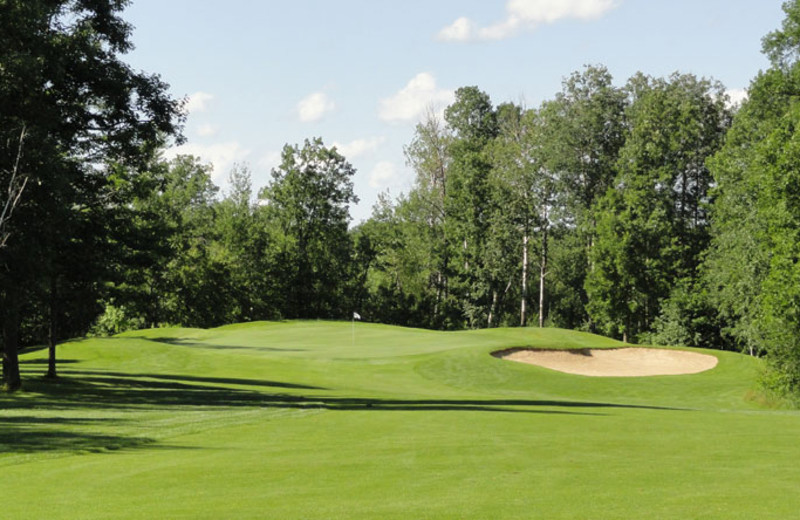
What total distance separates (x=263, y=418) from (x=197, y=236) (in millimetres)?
65510

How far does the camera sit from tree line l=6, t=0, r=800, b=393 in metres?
26.7

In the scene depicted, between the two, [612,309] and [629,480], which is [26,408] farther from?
[612,309]

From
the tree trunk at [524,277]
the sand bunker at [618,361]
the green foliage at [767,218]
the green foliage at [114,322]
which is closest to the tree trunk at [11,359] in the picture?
the sand bunker at [618,361]

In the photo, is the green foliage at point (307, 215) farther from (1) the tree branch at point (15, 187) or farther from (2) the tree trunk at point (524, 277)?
(1) the tree branch at point (15, 187)

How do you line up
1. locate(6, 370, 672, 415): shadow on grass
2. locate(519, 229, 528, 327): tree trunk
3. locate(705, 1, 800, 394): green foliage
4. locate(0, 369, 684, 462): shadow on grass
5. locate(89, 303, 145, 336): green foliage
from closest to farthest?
locate(0, 369, 684, 462): shadow on grass → locate(6, 370, 672, 415): shadow on grass → locate(705, 1, 800, 394): green foliage → locate(89, 303, 145, 336): green foliage → locate(519, 229, 528, 327): tree trunk

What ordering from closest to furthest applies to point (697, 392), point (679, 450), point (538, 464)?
1. point (538, 464)
2. point (679, 450)
3. point (697, 392)

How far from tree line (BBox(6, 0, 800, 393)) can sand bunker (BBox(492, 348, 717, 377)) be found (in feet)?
12.4

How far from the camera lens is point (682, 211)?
6506 centimetres

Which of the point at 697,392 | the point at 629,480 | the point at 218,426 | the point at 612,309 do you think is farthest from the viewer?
the point at 612,309

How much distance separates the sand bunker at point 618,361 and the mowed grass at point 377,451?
181 inches

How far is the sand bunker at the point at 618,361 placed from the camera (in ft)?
127

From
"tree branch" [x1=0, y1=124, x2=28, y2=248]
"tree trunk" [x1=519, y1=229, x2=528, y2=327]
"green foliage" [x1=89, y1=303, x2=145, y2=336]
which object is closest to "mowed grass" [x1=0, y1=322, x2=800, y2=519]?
"tree branch" [x1=0, y1=124, x2=28, y2=248]

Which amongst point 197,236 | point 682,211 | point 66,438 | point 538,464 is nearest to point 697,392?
point 538,464

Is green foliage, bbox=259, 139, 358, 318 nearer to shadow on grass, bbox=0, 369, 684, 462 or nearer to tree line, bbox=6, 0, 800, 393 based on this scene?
tree line, bbox=6, 0, 800, 393
